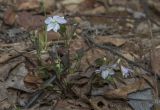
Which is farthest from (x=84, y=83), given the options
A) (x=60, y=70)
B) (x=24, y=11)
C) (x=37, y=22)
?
(x=24, y=11)

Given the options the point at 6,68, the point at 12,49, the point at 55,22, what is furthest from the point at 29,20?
the point at 55,22

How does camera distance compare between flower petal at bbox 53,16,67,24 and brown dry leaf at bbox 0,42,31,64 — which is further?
brown dry leaf at bbox 0,42,31,64

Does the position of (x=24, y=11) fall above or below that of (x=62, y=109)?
above

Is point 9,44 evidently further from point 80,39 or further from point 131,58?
point 131,58

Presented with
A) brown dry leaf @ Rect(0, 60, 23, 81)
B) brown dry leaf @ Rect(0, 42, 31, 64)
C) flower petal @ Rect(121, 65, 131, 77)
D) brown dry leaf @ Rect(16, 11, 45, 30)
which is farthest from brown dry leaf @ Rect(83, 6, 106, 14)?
flower petal @ Rect(121, 65, 131, 77)

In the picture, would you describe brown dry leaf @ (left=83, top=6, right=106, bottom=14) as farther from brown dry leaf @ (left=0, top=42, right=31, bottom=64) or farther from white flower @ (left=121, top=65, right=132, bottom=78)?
white flower @ (left=121, top=65, right=132, bottom=78)

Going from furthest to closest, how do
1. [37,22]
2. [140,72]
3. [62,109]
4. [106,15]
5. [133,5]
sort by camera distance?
[133,5]
[106,15]
[37,22]
[140,72]
[62,109]
